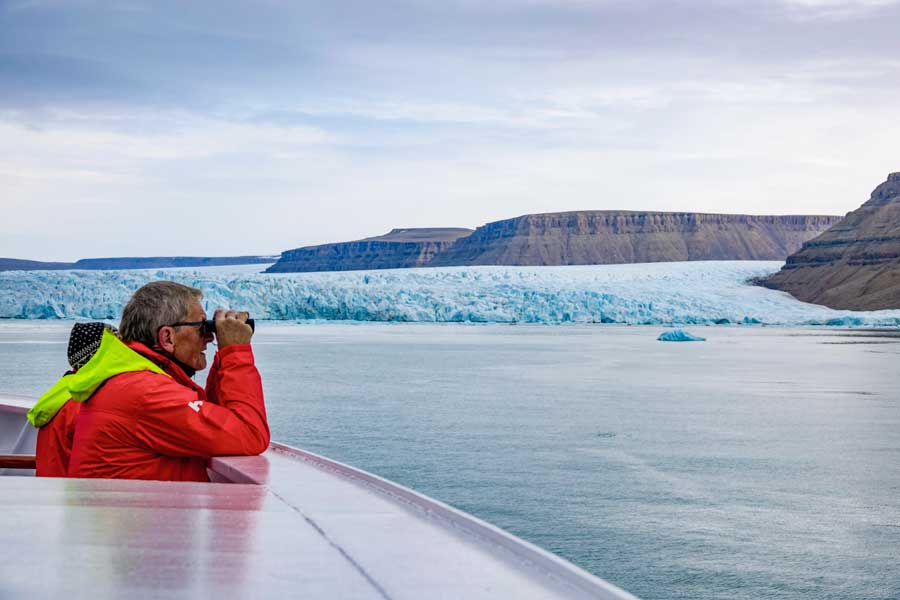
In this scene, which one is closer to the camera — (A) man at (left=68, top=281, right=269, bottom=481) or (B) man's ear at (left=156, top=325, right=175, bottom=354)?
(A) man at (left=68, top=281, right=269, bottom=481)

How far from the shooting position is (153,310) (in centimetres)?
206

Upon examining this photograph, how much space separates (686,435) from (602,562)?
3.65 metres

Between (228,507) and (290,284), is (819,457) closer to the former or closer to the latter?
(228,507)

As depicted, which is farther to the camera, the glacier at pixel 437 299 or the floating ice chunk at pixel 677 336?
the glacier at pixel 437 299

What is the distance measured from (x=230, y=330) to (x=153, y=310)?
0.53 ft

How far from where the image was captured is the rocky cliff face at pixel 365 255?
393 feet

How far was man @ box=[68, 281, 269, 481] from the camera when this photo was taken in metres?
1.95

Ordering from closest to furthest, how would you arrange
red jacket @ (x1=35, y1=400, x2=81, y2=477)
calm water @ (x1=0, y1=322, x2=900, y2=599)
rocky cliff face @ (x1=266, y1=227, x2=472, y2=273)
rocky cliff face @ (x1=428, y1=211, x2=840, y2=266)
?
red jacket @ (x1=35, y1=400, x2=81, y2=477), calm water @ (x1=0, y1=322, x2=900, y2=599), rocky cliff face @ (x1=428, y1=211, x2=840, y2=266), rocky cliff face @ (x1=266, y1=227, x2=472, y2=273)

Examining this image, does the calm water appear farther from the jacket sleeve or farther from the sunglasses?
the sunglasses

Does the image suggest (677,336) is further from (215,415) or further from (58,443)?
(215,415)

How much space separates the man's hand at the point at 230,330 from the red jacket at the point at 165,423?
0.01 m

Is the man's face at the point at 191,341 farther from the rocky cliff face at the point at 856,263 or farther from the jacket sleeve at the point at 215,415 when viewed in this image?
the rocky cliff face at the point at 856,263

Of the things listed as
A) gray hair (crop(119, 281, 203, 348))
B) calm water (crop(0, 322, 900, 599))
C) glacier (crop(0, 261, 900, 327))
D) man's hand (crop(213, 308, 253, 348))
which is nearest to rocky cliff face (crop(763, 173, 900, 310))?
glacier (crop(0, 261, 900, 327))

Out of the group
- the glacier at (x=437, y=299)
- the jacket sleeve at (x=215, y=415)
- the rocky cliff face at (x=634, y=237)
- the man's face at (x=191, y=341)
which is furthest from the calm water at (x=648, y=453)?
the rocky cliff face at (x=634, y=237)
